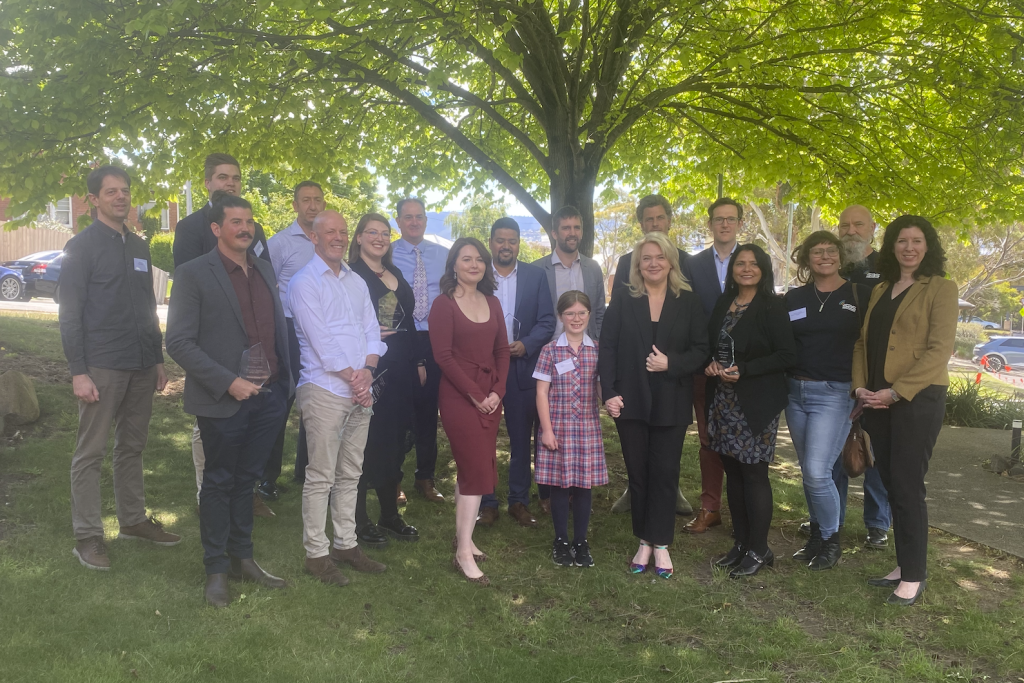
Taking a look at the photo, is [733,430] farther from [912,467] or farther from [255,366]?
[255,366]

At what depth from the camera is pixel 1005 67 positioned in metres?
7.39

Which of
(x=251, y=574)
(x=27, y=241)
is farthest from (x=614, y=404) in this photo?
(x=27, y=241)

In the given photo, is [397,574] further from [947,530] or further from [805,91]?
[805,91]

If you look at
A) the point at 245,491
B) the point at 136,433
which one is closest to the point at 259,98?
the point at 136,433

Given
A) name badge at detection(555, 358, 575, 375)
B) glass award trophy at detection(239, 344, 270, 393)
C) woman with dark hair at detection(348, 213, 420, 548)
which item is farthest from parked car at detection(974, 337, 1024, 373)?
glass award trophy at detection(239, 344, 270, 393)

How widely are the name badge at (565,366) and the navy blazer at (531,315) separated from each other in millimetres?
718

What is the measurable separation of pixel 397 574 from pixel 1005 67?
7.68 metres

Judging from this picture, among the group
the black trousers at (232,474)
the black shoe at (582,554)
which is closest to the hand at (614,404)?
the black shoe at (582,554)

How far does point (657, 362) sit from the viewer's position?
4.54 m

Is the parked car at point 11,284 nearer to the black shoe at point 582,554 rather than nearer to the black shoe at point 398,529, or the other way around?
the black shoe at point 398,529

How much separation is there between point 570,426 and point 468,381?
772 millimetres

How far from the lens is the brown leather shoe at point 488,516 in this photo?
5.48 meters

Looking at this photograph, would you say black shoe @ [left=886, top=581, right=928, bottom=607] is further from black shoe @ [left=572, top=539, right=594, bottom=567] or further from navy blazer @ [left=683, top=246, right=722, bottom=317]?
navy blazer @ [left=683, top=246, right=722, bottom=317]

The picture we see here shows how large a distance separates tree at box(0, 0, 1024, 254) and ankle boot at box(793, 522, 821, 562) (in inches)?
160
